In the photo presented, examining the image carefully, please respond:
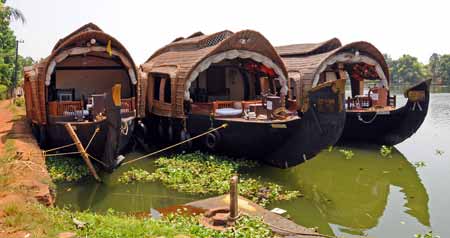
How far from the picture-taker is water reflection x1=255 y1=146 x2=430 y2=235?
636cm

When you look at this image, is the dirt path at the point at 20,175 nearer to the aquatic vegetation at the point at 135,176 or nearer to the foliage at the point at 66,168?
the foliage at the point at 66,168

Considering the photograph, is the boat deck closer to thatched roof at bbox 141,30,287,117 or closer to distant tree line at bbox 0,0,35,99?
thatched roof at bbox 141,30,287,117

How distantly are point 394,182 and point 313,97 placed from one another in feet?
8.72

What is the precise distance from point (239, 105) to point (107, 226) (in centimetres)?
598

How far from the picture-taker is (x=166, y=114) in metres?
10.4

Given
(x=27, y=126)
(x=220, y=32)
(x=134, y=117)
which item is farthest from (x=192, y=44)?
(x=27, y=126)

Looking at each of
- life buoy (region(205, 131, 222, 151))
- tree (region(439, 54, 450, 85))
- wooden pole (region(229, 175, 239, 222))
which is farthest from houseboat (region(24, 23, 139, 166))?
tree (region(439, 54, 450, 85))

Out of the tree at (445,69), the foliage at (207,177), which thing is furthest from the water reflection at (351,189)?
the tree at (445,69)

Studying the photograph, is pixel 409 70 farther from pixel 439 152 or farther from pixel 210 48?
pixel 210 48

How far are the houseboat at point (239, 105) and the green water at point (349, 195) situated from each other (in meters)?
0.79

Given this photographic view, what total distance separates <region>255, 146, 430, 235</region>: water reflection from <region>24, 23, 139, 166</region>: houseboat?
336 cm

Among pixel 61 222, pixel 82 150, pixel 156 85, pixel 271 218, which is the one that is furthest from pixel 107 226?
pixel 156 85

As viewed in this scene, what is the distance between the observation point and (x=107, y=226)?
4.36m

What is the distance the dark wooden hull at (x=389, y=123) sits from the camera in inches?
424
